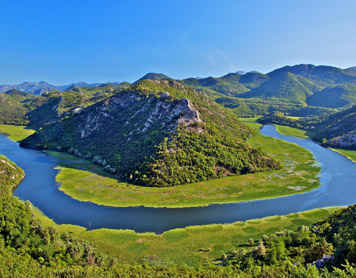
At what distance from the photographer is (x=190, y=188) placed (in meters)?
102

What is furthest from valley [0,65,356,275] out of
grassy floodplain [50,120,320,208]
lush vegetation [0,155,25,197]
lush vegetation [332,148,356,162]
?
lush vegetation [0,155,25,197]

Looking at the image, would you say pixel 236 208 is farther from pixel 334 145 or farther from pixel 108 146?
pixel 334 145

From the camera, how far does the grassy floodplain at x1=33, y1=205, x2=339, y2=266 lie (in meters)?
60.6

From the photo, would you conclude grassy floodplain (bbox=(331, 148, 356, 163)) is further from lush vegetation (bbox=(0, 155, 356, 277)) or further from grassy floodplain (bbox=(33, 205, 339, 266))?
lush vegetation (bbox=(0, 155, 356, 277))

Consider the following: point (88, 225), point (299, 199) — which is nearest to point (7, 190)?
point (88, 225)

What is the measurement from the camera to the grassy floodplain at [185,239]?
2386 inches

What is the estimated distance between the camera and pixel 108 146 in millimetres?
152875

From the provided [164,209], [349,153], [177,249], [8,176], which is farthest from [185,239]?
[349,153]

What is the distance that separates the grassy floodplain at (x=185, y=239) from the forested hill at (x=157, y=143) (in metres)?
36.1

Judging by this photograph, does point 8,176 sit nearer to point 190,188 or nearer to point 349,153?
point 190,188

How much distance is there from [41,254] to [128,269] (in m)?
22.1

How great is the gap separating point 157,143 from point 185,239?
6837 centimetres

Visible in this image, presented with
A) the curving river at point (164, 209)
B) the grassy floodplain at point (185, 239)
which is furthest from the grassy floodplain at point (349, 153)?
the grassy floodplain at point (185, 239)

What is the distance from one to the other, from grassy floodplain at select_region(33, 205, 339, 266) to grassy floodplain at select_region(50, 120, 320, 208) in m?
17.0
